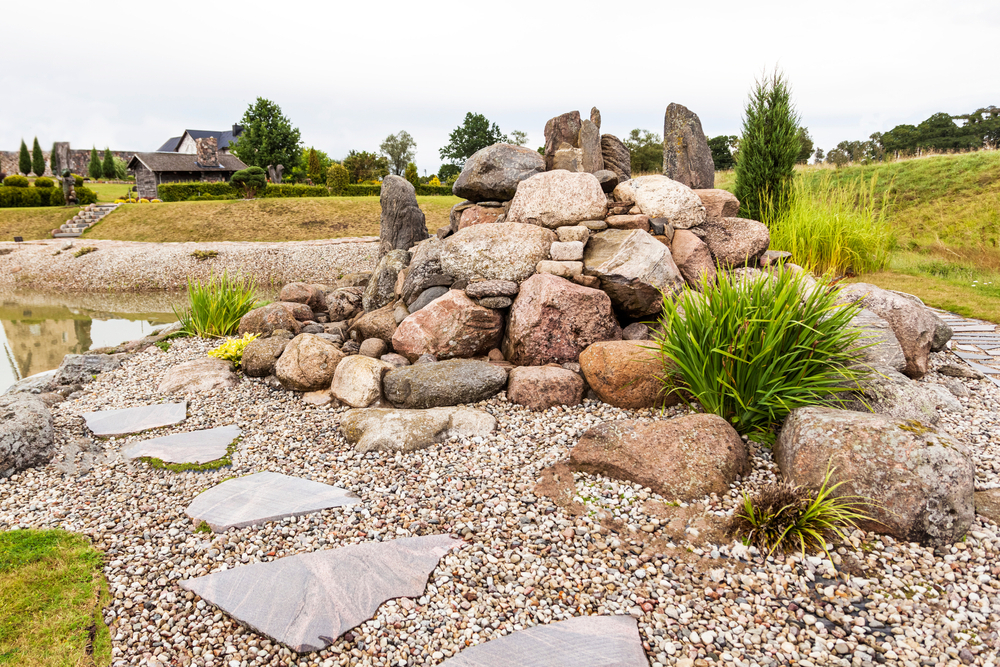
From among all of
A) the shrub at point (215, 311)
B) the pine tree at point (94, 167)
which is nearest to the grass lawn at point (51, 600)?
the shrub at point (215, 311)

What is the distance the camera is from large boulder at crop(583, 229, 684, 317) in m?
5.36

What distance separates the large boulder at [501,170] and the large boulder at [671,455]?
13.6 ft

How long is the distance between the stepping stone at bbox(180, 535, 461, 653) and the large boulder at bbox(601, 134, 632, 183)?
625cm

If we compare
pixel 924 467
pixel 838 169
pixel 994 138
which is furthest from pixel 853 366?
pixel 994 138

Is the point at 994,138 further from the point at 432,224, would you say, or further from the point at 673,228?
the point at 673,228

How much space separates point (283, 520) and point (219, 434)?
5.92ft

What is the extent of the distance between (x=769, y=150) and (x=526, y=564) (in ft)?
27.7

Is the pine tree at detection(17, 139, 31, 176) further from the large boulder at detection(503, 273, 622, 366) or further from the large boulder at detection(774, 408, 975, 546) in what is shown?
the large boulder at detection(774, 408, 975, 546)

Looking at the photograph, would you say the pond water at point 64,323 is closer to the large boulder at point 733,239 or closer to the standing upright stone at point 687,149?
the large boulder at point 733,239

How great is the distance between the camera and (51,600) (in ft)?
8.72

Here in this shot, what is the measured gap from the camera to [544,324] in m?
5.27

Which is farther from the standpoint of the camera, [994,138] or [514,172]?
[994,138]

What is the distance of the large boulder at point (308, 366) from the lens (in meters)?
5.57

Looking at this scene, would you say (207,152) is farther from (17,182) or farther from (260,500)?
(260,500)
